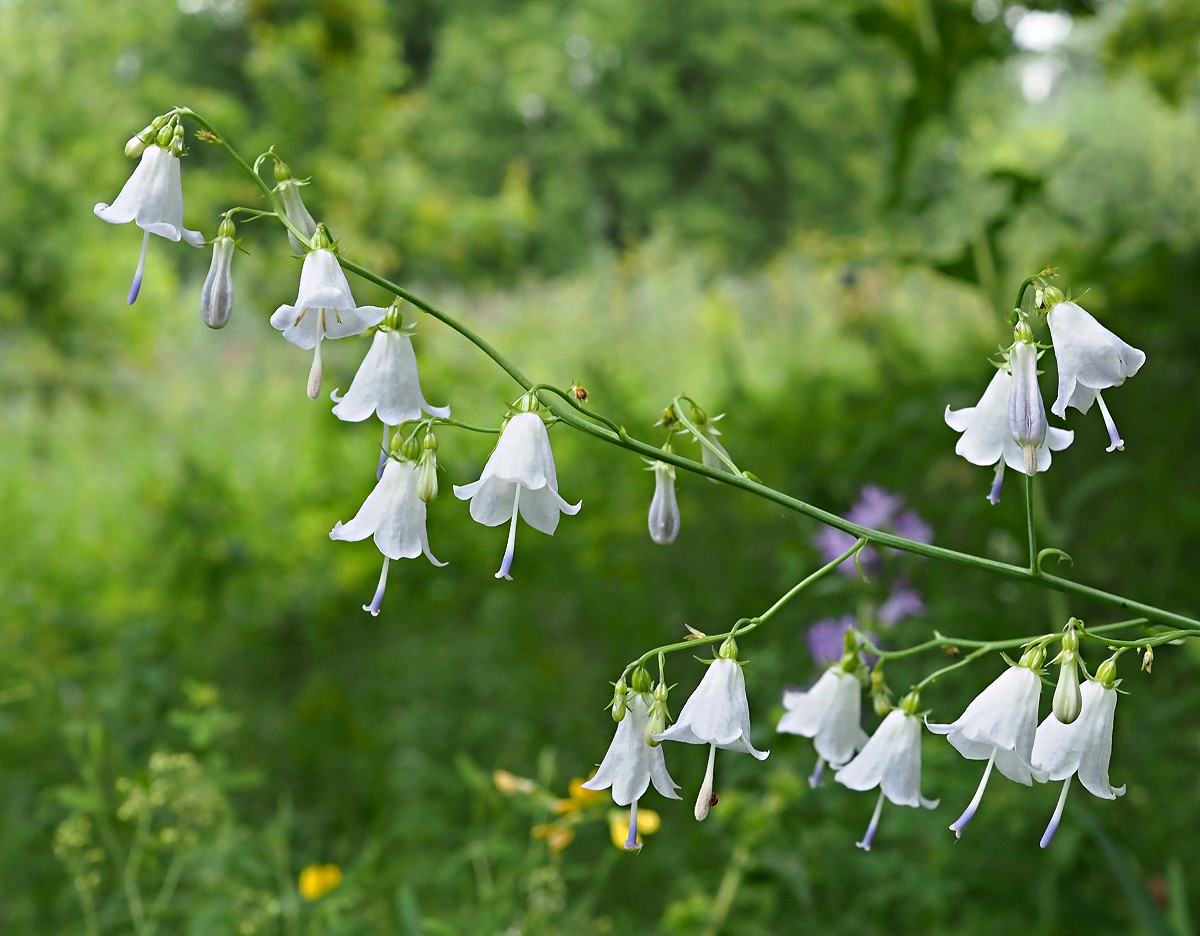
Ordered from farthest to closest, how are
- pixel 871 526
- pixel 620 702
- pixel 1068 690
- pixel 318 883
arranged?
pixel 871 526, pixel 318 883, pixel 620 702, pixel 1068 690

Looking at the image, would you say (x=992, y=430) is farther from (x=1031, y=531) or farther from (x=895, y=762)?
(x=895, y=762)

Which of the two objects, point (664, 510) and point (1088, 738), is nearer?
point (1088, 738)

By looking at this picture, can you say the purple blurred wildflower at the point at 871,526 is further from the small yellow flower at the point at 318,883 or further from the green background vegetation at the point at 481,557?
the small yellow flower at the point at 318,883

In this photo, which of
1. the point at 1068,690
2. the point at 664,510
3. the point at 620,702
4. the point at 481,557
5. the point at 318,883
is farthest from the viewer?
the point at 481,557

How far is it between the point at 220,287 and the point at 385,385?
18 cm

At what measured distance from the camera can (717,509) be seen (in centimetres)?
410

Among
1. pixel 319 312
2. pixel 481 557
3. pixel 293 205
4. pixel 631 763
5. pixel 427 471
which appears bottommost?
pixel 481 557

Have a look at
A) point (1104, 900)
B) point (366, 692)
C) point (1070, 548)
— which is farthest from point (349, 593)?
point (1104, 900)

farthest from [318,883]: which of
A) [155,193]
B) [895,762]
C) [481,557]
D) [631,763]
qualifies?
[481,557]

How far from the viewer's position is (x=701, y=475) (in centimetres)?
113

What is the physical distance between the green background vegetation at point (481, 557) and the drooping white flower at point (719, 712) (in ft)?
2.85

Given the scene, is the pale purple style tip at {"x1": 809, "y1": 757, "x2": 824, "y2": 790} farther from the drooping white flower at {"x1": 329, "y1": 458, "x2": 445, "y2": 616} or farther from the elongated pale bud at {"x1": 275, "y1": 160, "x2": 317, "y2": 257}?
the elongated pale bud at {"x1": 275, "y1": 160, "x2": 317, "y2": 257}

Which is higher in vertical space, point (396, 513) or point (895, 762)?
point (396, 513)

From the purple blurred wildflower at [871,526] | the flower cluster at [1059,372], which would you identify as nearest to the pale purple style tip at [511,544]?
the flower cluster at [1059,372]
